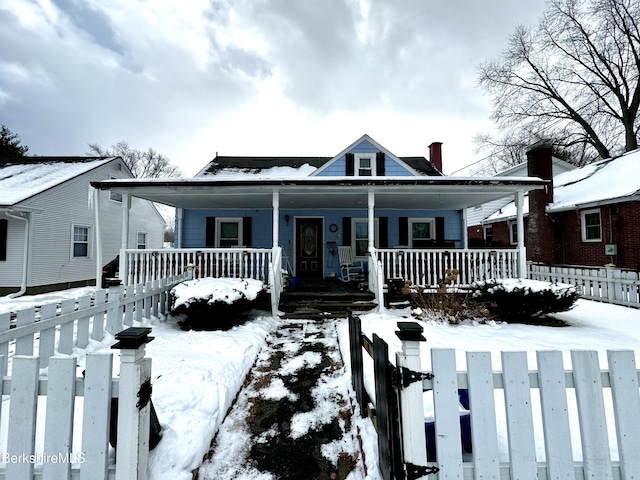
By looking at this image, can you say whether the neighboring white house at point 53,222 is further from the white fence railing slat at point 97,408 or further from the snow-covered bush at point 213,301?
the white fence railing slat at point 97,408

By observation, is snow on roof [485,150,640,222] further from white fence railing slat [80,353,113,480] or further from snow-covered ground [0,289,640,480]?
white fence railing slat [80,353,113,480]

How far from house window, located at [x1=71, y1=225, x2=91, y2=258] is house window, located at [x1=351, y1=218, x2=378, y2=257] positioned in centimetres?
1115

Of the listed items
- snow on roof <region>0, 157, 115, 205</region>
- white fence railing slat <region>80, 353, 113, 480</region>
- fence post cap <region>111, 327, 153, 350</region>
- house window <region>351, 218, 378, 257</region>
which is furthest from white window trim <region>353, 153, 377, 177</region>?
snow on roof <region>0, 157, 115, 205</region>

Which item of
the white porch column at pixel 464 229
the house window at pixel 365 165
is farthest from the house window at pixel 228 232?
the white porch column at pixel 464 229

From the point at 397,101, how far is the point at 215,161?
31.2ft

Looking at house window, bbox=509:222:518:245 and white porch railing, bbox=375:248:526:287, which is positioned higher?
house window, bbox=509:222:518:245

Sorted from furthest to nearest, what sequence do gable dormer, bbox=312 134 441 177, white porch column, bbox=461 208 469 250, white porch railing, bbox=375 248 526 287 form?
gable dormer, bbox=312 134 441 177 < white porch column, bbox=461 208 469 250 < white porch railing, bbox=375 248 526 287

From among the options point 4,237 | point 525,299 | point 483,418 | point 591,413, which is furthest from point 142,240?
point 591,413

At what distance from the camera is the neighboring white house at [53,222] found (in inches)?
386

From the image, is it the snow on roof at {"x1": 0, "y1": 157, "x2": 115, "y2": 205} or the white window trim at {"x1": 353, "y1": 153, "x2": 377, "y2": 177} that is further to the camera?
the white window trim at {"x1": 353, "y1": 153, "x2": 377, "y2": 177}

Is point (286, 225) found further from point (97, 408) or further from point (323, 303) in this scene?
point (97, 408)

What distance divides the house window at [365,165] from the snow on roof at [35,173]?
11238mm

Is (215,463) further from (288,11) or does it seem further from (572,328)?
(288,11)

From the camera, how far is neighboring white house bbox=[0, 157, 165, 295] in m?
9.81
